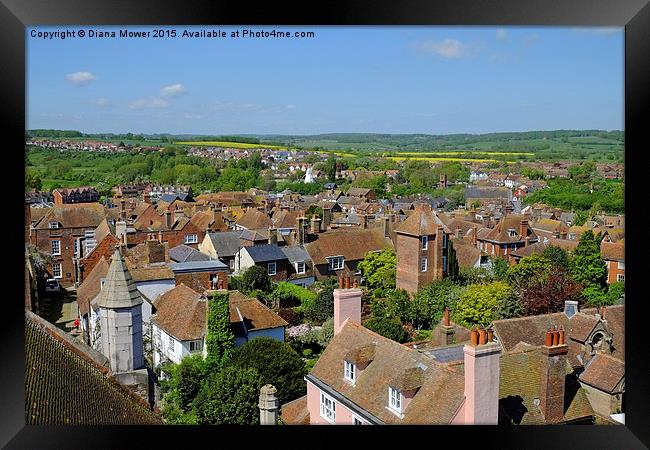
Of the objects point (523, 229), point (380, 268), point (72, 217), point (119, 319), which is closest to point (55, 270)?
point (72, 217)

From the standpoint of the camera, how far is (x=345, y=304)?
634cm

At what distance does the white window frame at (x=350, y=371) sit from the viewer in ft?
18.6

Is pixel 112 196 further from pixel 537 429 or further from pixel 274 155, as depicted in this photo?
pixel 537 429

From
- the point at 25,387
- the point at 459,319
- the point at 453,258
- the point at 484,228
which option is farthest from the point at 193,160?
the point at 25,387

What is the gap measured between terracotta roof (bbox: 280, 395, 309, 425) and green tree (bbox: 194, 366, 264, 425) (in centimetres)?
35

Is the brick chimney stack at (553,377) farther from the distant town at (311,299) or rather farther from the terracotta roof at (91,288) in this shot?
the terracotta roof at (91,288)

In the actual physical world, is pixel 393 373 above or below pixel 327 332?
above

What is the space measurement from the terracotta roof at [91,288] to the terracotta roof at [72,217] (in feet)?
10.9

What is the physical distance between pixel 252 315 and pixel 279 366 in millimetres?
1940

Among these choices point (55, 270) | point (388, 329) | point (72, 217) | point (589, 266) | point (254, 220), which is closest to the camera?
point (388, 329)

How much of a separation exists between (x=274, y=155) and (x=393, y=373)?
3748 centimetres

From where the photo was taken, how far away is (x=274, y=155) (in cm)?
4222

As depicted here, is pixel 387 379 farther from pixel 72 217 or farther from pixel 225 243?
pixel 72 217
